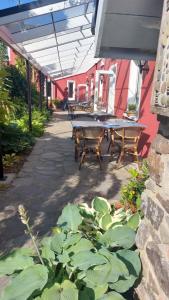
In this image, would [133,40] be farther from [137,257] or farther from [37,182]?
[37,182]

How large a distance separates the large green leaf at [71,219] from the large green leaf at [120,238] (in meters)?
0.24

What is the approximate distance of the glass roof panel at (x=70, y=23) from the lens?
6.49 m

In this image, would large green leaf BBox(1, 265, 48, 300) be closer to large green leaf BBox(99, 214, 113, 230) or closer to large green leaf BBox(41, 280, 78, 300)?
large green leaf BBox(41, 280, 78, 300)

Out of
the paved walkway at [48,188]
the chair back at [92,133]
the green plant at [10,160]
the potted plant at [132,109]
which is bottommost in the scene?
the paved walkway at [48,188]

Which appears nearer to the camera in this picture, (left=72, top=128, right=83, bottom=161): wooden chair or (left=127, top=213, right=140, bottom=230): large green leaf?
(left=127, top=213, right=140, bottom=230): large green leaf

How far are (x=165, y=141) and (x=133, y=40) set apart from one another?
3.84 ft

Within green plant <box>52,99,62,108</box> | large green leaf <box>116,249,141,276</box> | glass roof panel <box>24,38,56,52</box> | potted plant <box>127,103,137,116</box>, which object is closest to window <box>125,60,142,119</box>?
potted plant <box>127,103,137,116</box>

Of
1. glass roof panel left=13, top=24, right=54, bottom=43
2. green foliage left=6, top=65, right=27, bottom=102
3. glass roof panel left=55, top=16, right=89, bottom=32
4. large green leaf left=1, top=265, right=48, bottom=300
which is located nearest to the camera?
large green leaf left=1, top=265, right=48, bottom=300

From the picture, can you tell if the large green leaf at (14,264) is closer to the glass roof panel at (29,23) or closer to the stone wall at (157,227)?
the stone wall at (157,227)

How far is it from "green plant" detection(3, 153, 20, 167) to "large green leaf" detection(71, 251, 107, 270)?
418 cm

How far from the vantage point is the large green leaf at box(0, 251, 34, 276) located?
1.99 m

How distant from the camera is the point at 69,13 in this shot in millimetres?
6012

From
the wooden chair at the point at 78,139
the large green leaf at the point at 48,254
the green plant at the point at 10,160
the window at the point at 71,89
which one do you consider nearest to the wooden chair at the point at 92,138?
the wooden chair at the point at 78,139

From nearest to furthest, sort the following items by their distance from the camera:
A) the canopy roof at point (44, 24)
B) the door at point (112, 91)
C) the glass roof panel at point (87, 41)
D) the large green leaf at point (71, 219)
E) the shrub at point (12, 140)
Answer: the large green leaf at point (71, 219), the canopy roof at point (44, 24), the shrub at point (12, 140), the glass roof panel at point (87, 41), the door at point (112, 91)
